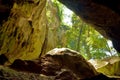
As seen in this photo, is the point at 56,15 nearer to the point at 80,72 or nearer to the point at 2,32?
the point at 2,32

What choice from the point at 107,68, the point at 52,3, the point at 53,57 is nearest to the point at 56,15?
the point at 52,3

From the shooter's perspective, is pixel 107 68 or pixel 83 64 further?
pixel 107 68

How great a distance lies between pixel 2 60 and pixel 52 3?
1297 centimetres

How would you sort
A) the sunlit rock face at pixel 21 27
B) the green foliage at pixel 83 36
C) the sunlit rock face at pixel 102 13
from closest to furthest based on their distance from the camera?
the sunlit rock face at pixel 102 13 → the sunlit rock face at pixel 21 27 → the green foliage at pixel 83 36

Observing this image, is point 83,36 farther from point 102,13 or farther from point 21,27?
point 102,13

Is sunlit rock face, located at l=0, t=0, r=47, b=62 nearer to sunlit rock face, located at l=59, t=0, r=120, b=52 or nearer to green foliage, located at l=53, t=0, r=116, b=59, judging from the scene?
sunlit rock face, located at l=59, t=0, r=120, b=52

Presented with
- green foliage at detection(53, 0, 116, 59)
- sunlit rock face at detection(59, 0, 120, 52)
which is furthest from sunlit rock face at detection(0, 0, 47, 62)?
green foliage at detection(53, 0, 116, 59)

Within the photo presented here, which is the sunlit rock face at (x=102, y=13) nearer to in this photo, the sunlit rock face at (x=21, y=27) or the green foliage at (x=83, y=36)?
the sunlit rock face at (x=21, y=27)

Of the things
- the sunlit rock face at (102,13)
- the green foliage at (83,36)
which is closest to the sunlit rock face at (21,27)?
the sunlit rock face at (102,13)

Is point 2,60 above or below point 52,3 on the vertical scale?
below

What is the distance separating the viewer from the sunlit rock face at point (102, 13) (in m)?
12.7

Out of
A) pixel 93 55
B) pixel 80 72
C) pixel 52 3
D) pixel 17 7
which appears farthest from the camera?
pixel 93 55

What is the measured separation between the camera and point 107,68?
22.2 metres

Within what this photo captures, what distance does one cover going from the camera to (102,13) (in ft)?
44.1
